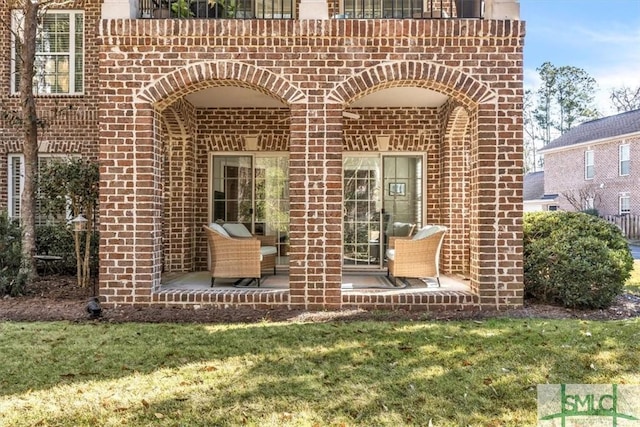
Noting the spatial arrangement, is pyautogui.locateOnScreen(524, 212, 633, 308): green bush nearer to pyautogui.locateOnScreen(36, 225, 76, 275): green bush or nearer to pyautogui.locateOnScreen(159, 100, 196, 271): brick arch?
pyautogui.locateOnScreen(159, 100, 196, 271): brick arch

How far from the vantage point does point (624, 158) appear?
22.9m

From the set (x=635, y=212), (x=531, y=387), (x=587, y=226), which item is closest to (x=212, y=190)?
(x=587, y=226)

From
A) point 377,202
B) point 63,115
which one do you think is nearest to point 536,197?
point 377,202

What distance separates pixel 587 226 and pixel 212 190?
592cm

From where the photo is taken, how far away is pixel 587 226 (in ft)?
21.0

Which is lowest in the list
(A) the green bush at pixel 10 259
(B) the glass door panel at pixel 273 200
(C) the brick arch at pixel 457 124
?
(A) the green bush at pixel 10 259

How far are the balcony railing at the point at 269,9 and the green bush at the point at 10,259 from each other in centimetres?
354

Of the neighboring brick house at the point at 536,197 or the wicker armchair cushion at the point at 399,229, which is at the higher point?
the neighboring brick house at the point at 536,197

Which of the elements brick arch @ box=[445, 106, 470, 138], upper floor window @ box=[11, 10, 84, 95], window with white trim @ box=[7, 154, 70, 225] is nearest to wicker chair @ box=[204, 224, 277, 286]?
brick arch @ box=[445, 106, 470, 138]

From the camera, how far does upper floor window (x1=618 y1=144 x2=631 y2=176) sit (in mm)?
22703

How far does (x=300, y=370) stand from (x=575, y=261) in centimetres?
396

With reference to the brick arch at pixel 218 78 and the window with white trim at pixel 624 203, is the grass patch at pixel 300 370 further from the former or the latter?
the window with white trim at pixel 624 203

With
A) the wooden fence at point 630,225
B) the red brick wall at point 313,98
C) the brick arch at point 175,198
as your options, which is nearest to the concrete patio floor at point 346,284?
the brick arch at point 175,198

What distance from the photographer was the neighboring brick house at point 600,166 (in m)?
22.5
